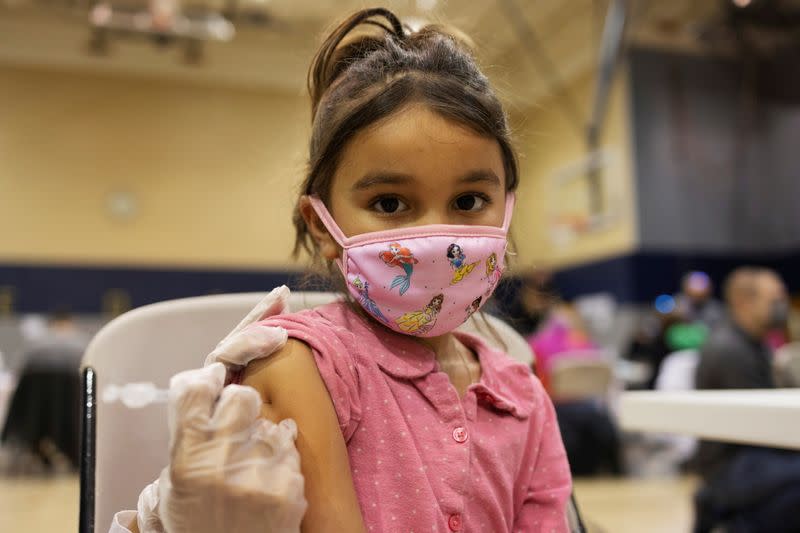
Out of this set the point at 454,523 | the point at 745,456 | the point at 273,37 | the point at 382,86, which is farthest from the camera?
the point at 273,37

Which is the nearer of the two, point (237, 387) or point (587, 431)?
point (237, 387)

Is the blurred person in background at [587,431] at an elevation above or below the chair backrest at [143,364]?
below

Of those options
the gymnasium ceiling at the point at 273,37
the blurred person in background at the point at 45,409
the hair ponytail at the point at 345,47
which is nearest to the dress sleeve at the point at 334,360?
the hair ponytail at the point at 345,47

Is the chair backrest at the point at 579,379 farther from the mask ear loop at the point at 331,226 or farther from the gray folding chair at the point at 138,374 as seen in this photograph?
the mask ear loop at the point at 331,226

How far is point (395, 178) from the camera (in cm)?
94

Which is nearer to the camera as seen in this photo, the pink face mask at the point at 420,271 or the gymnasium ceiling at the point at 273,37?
the pink face mask at the point at 420,271

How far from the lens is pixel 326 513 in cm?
78

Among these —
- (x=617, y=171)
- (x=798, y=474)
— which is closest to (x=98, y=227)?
(x=617, y=171)

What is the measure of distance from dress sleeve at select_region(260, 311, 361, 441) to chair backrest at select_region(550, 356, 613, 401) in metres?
4.95

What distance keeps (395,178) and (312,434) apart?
0.32 metres

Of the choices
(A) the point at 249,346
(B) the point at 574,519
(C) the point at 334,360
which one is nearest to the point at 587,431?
(B) the point at 574,519

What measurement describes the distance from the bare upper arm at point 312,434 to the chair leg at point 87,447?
0.29m

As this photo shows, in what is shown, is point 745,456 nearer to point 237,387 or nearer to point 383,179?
point 383,179

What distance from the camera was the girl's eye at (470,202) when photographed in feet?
3.26
